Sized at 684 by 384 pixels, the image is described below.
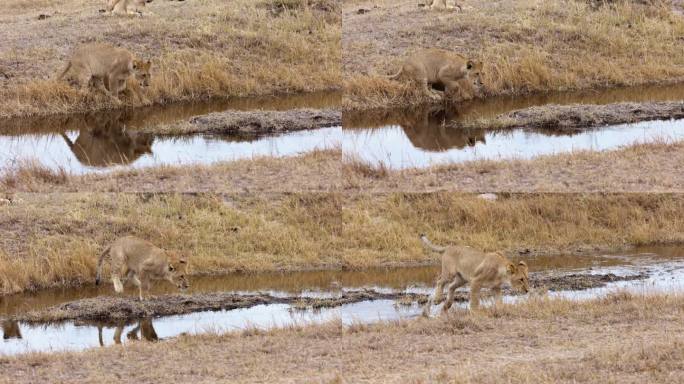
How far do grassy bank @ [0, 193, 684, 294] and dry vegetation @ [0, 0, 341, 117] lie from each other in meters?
2.26

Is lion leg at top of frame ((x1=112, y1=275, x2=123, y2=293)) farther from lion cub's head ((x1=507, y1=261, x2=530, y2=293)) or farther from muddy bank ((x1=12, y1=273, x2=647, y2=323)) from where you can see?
lion cub's head ((x1=507, y1=261, x2=530, y2=293))

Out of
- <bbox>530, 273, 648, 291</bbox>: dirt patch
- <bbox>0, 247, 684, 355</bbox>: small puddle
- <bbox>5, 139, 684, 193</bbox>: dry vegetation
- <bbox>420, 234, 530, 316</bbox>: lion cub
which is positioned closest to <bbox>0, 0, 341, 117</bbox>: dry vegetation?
<bbox>5, 139, 684, 193</bbox>: dry vegetation

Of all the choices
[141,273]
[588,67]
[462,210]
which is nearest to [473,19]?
[588,67]

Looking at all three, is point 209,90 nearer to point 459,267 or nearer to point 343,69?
point 343,69

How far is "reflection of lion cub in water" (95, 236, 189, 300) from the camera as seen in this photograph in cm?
1716

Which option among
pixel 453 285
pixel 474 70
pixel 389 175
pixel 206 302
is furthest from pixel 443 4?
pixel 453 285

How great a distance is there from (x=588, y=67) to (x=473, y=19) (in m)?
2.79

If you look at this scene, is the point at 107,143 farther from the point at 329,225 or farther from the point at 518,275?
the point at 518,275

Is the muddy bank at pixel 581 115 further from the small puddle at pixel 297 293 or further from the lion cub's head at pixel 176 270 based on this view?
the lion cub's head at pixel 176 270

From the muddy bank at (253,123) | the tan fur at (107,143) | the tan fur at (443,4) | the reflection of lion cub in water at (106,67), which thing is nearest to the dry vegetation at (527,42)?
the tan fur at (443,4)

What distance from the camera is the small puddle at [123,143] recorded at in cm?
1812

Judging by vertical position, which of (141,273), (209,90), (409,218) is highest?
(209,90)

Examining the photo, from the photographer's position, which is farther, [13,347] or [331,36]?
[331,36]

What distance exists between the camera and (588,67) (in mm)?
24828
